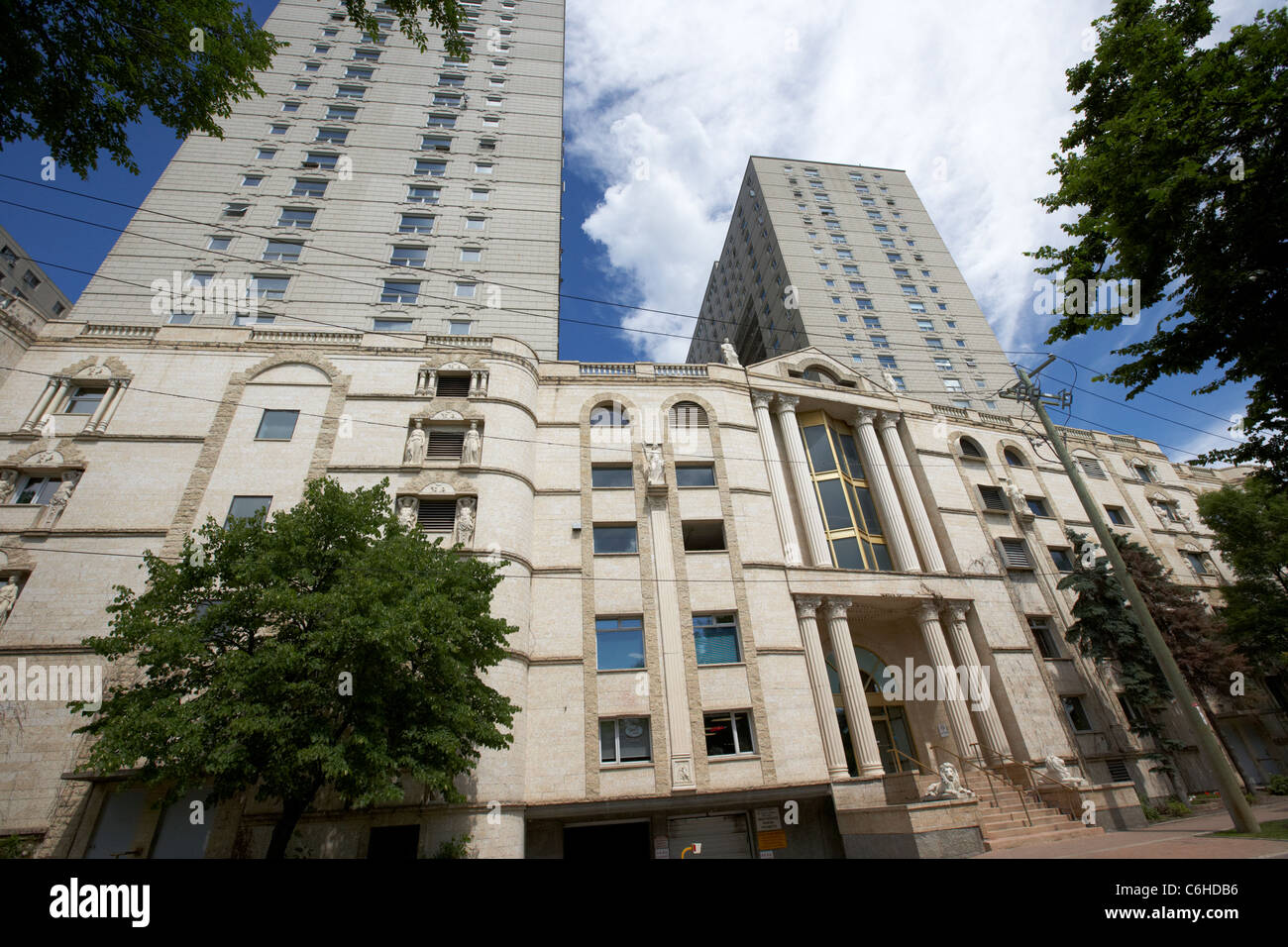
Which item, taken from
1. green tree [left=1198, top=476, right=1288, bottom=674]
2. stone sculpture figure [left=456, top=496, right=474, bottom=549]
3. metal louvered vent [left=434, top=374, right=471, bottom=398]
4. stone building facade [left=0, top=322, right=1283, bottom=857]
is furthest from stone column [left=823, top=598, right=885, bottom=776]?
metal louvered vent [left=434, top=374, right=471, bottom=398]

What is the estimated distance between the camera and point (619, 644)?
1995cm

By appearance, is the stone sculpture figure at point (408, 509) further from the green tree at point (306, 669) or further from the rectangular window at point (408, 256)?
the rectangular window at point (408, 256)

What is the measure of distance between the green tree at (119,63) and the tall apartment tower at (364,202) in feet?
60.4

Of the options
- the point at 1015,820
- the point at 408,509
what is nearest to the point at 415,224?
the point at 408,509

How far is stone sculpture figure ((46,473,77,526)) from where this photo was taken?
18719 mm

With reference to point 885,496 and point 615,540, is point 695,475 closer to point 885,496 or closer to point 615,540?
point 615,540

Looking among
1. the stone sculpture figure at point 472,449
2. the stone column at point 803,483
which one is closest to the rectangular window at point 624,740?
the stone column at point 803,483

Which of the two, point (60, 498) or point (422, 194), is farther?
point (422, 194)

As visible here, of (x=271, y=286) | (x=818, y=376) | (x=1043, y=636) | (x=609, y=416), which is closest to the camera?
(x=1043, y=636)

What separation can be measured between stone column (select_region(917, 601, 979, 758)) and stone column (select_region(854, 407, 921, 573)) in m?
2.03

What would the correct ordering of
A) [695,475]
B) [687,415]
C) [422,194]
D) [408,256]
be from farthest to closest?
[422,194], [408,256], [687,415], [695,475]

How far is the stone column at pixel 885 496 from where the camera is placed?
2436 centimetres

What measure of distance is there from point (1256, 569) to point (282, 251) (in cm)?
4969

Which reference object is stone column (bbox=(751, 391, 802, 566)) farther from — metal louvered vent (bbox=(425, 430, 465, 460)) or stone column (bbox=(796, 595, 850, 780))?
metal louvered vent (bbox=(425, 430, 465, 460))
